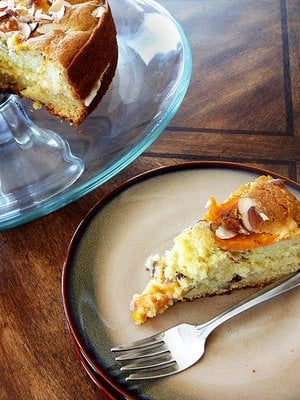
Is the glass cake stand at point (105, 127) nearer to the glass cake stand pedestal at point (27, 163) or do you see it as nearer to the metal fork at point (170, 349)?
the glass cake stand pedestal at point (27, 163)

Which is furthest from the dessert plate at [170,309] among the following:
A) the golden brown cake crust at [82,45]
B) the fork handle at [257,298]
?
the golden brown cake crust at [82,45]

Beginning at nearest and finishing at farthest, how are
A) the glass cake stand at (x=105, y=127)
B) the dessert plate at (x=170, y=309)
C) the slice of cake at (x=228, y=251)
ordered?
the dessert plate at (x=170, y=309), the slice of cake at (x=228, y=251), the glass cake stand at (x=105, y=127)

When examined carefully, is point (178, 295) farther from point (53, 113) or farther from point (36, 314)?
point (53, 113)

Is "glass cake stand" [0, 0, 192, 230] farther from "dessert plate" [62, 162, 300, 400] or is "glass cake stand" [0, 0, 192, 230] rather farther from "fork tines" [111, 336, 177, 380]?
"fork tines" [111, 336, 177, 380]

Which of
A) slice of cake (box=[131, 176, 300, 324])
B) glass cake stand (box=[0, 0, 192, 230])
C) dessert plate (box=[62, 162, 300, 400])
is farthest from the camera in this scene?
glass cake stand (box=[0, 0, 192, 230])

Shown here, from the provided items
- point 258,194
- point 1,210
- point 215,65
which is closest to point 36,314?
point 1,210

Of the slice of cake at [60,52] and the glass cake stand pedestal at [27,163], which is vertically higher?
the slice of cake at [60,52]

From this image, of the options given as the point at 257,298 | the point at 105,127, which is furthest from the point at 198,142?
the point at 257,298

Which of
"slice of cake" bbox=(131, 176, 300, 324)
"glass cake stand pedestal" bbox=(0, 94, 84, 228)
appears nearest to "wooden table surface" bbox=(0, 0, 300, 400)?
"glass cake stand pedestal" bbox=(0, 94, 84, 228)
